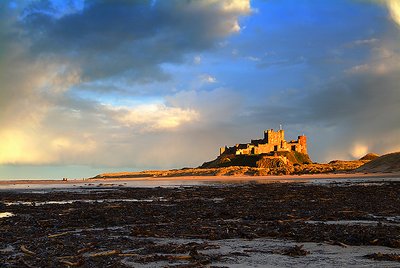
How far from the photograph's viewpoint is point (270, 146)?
165 m

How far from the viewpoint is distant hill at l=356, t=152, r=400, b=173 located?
79375mm

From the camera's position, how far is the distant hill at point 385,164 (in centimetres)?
7938

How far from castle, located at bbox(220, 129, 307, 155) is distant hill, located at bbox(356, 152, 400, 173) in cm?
7270

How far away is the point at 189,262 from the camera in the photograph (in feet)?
26.8

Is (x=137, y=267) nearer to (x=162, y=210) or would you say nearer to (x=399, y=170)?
(x=162, y=210)

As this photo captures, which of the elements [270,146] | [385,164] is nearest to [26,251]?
[385,164]

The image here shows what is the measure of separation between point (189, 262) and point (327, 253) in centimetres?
285

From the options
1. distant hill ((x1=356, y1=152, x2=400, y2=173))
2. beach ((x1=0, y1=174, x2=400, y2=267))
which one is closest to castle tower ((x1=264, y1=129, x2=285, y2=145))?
distant hill ((x1=356, y1=152, x2=400, y2=173))

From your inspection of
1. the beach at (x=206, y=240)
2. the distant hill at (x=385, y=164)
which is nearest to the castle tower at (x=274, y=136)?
the distant hill at (x=385, y=164)

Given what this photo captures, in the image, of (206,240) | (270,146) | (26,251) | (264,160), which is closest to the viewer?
(26,251)

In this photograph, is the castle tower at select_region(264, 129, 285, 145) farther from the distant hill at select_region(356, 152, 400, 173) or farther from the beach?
the beach

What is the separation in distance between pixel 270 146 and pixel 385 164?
81339 mm

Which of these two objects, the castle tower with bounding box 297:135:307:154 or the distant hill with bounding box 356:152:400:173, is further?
the castle tower with bounding box 297:135:307:154

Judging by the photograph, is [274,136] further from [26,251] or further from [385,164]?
[26,251]
